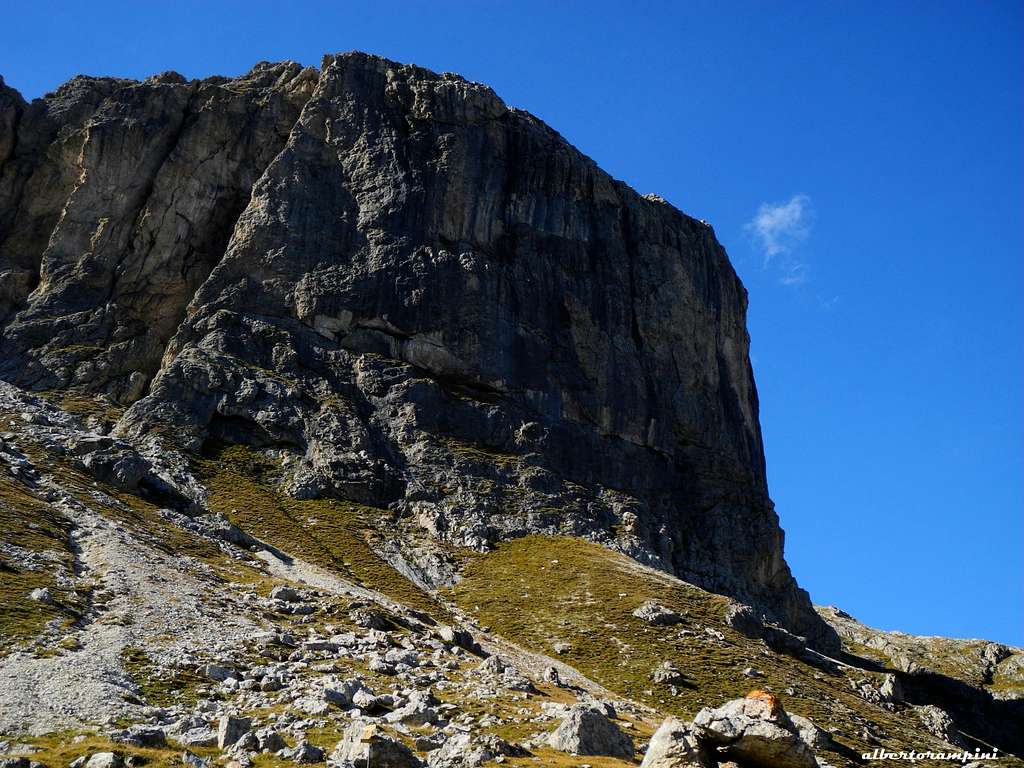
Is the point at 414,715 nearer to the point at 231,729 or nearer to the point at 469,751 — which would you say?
the point at 469,751

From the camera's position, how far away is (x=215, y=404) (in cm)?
10819

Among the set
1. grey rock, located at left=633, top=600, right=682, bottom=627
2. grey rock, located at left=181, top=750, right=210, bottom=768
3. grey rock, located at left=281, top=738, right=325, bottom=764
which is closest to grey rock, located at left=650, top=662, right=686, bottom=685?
grey rock, located at left=633, top=600, right=682, bottom=627

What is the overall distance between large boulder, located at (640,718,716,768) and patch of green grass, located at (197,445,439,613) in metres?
51.6

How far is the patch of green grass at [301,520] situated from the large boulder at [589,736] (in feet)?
147

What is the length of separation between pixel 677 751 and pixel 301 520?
68634 mm

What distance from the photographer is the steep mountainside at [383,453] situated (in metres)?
48.0

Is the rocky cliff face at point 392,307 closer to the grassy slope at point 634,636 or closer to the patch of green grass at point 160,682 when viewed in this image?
the grassy slope at point 634,636

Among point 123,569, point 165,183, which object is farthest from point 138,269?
point 123,569

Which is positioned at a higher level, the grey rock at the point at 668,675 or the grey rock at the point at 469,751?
the grey rock at the point at 668,675

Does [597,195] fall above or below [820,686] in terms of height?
above

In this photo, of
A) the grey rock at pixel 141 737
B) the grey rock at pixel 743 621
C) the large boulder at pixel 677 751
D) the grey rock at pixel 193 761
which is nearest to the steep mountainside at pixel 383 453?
the grey rock at pixel 141 737

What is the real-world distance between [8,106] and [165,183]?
94.2 ft

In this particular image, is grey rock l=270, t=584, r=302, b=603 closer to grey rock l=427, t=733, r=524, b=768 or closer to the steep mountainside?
the steep mountainside

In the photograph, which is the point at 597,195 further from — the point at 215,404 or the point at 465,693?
the point at 465,693
